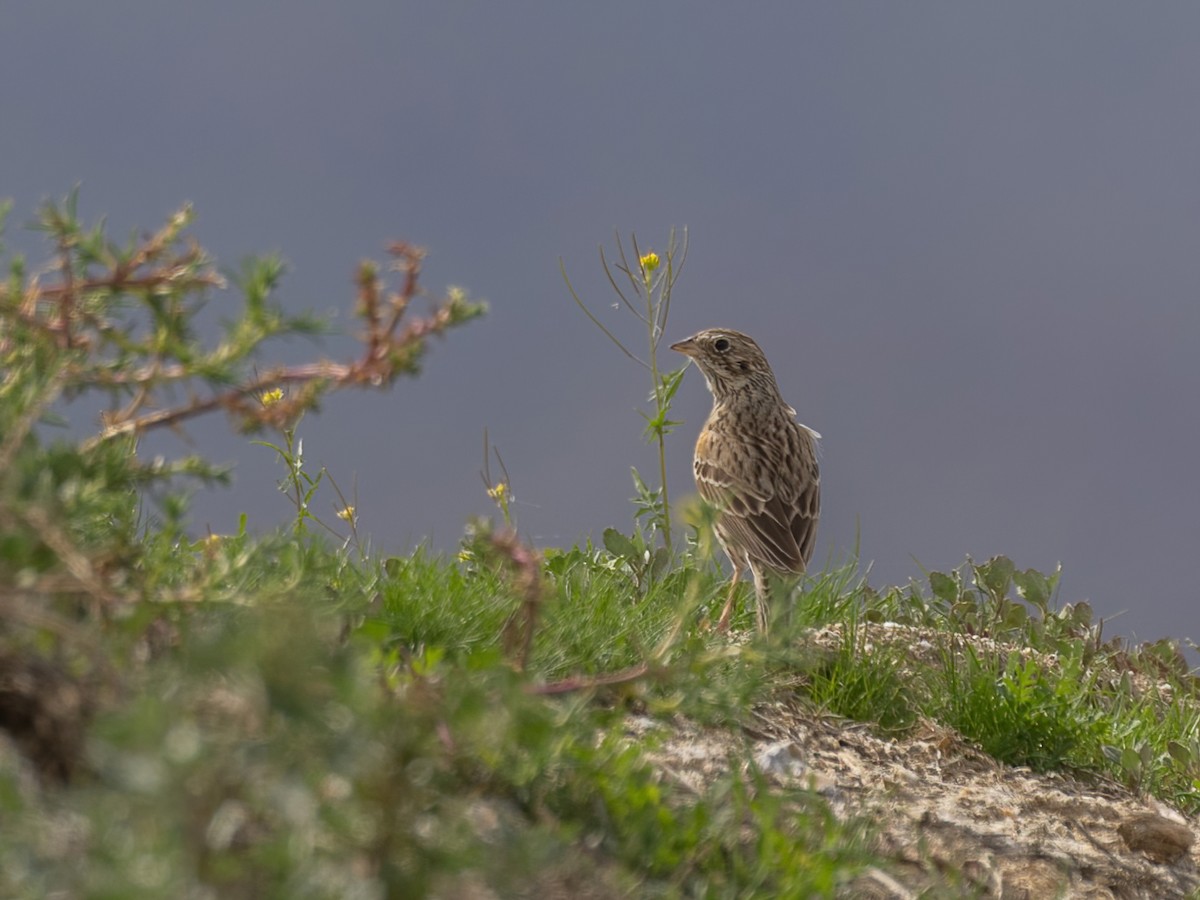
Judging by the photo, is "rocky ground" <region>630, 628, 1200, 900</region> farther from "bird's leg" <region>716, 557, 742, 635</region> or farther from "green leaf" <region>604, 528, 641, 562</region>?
"green leaf" <region>604, 528, 641, 562</region>

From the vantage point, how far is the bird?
23.2ft

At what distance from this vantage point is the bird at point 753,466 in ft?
23.2

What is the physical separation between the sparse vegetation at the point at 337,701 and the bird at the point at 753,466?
4.46 feet

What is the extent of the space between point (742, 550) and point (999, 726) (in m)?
1.88

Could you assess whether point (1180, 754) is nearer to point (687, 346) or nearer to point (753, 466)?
point (753, 466)

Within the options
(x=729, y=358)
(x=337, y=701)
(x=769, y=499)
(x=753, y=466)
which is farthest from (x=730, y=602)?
(x=337, y=701)

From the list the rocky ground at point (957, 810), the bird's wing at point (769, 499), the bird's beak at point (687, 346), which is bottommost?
the rocky ground at point (957, 810)

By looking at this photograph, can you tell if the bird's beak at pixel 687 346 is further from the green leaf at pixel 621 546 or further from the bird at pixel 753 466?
the green leaf at pixel 621 546

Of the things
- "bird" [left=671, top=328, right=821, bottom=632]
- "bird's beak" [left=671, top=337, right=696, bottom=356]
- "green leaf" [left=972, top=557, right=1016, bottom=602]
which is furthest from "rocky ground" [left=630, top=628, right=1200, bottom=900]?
"bird's beak" [left=671, top=337, right=696, bottom=356]

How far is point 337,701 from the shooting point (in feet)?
7.54

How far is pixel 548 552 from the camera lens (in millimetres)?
6480

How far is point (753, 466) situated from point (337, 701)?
5801mm

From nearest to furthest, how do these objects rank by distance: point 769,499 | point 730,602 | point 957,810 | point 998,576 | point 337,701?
point 337,701 < point 957,810 < point 730,602 < point 769,499 < point 998,576

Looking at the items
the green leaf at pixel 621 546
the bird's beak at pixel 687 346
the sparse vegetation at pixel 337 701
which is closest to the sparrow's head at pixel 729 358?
the bird's beak at pixel 687 346
